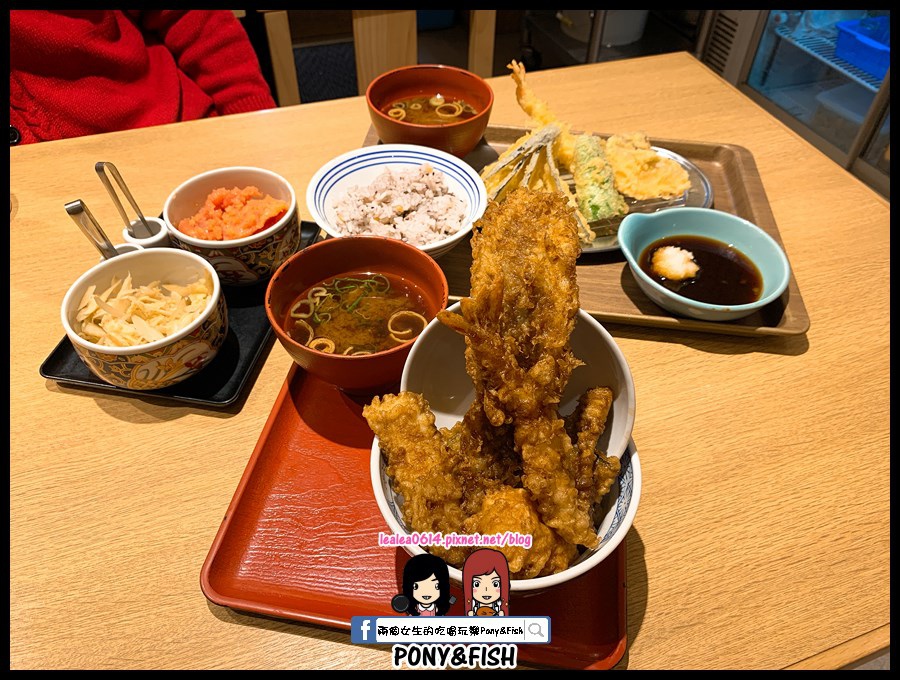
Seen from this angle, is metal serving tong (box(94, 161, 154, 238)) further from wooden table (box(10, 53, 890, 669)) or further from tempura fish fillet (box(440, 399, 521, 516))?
tempura fish fillet (box(440, 399, 521, 516))

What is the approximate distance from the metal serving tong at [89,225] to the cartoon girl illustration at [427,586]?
40.5 inches

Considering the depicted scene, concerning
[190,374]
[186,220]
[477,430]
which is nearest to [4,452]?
[190,374]

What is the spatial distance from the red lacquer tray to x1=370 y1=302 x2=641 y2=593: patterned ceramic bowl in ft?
0.54

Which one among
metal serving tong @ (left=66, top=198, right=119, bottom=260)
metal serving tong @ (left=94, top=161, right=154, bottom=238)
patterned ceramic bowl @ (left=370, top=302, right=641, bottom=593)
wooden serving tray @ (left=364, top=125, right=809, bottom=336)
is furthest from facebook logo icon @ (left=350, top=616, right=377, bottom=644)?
metal serving tong @ (left=94, top=161, right=154, bottom=238)

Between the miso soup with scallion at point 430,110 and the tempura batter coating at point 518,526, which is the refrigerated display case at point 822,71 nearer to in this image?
the miso soup with scallion at point 430,110

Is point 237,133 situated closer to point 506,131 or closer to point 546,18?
point 506,131

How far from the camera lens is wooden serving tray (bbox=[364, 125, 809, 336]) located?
4.36 feet

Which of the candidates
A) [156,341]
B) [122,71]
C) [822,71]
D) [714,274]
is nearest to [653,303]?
[714,274]

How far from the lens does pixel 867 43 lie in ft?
11.0

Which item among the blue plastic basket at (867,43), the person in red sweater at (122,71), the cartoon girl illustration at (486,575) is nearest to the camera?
the cartoon girl illustration at (486,575)

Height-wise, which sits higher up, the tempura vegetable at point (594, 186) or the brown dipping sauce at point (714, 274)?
the tempura vegetable at point (594, 186)

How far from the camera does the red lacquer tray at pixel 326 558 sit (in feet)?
2.92

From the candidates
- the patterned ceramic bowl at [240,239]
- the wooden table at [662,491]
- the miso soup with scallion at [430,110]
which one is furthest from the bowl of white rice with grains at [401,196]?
the wooden table at [662,491]

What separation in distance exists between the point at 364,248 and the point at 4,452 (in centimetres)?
83
